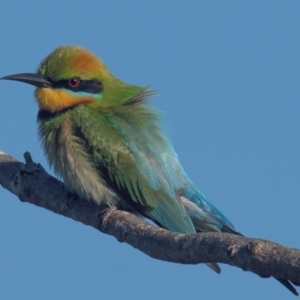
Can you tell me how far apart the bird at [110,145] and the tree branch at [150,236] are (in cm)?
13

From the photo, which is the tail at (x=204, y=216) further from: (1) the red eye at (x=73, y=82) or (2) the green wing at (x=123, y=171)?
(1) the red eye at (x=73, y=82)

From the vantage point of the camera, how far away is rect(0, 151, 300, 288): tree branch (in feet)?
8.61

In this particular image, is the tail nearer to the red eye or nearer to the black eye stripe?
the black eye stripe

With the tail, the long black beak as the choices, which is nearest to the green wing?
the tail

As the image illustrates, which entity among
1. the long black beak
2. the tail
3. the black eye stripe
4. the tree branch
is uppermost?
the long black beak

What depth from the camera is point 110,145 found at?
4.73 metres

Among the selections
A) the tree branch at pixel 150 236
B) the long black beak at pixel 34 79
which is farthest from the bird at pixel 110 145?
the tree branch at pixel 150 236

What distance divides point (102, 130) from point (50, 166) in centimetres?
40

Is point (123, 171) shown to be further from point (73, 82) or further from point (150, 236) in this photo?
point (150, 236)

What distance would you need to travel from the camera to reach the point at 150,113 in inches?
195

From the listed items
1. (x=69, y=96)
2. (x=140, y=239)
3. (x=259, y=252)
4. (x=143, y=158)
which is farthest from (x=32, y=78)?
(x=259, y=252)

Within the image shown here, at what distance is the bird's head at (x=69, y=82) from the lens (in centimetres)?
492

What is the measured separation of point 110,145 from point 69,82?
546 millimetres

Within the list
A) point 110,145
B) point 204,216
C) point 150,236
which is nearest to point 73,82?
point 110,145
